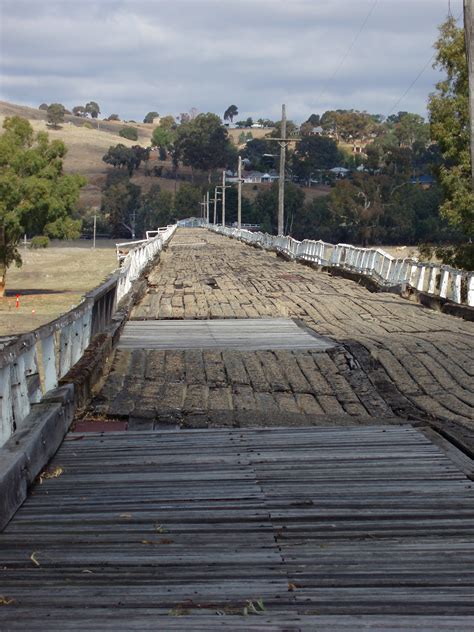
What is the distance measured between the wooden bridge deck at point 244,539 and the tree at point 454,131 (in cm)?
3782

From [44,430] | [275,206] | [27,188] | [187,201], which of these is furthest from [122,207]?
[44,430]

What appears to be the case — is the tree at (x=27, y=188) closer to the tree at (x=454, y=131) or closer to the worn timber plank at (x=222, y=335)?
the tree at (x=454, y=131)

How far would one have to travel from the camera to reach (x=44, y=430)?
773 cm

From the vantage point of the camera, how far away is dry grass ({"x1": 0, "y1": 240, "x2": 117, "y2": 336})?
49.9m

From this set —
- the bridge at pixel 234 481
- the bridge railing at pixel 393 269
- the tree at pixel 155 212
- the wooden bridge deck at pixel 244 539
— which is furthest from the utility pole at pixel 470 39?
the tree at pixel 155 212

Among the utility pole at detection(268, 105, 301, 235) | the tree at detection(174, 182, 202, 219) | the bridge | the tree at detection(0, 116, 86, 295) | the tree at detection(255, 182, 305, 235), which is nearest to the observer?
the bridge

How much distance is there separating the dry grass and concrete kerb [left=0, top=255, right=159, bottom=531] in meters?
9.73

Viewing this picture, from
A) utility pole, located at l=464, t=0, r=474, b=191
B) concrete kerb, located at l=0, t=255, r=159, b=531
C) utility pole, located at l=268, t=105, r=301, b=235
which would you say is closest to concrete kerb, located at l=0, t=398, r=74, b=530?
concrete kerb, located at l=0, t=255, r=159, b=531

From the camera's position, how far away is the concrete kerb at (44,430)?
251 inches

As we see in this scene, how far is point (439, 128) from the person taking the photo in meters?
45.7

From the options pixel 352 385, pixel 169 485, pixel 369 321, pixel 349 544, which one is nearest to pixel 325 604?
pixel 349 544

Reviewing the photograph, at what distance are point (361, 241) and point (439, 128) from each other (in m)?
80.3

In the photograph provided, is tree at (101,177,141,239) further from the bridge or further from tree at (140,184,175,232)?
the bridge

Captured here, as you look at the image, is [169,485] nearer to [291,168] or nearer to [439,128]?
[439,128]
